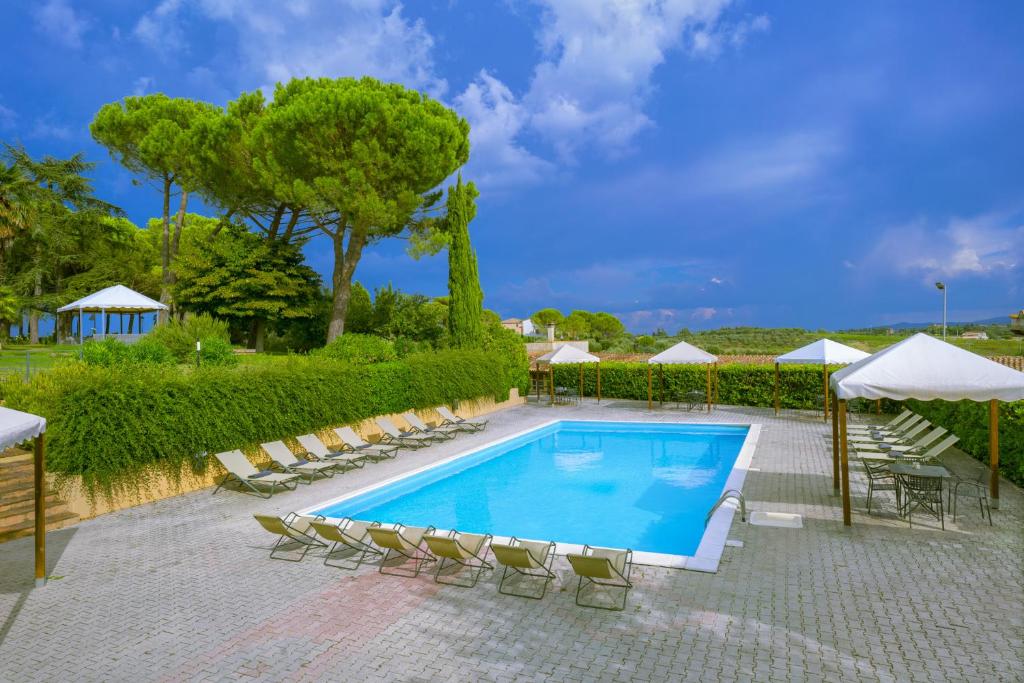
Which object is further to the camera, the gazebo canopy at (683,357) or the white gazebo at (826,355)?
the gazebo canopy at (683,357)

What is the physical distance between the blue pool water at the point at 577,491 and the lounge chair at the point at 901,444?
103 inches

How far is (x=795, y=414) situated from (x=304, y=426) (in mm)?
15214

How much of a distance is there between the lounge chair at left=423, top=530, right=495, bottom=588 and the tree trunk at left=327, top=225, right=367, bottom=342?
64.8ft

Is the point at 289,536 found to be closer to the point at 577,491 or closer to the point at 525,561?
the point at 525,561

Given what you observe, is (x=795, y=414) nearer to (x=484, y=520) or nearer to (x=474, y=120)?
(x=484, y=520)

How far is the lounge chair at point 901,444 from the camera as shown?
33.7ft

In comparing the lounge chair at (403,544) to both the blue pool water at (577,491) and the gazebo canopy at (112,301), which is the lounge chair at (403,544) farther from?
the gazebo canopy at (112,301)

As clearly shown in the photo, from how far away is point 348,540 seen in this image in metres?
7.19

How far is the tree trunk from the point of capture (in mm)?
25281

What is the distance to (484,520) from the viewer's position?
9.84 metres

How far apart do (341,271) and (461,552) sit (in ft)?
69.0

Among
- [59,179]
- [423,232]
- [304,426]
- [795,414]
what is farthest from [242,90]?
[795,414]

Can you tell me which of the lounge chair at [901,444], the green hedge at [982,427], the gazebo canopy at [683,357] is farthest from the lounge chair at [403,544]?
the gazebo canopy at [683,357]

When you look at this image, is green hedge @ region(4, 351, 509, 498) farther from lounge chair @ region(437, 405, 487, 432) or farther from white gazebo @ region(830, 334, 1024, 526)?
white gazebo @ region(830, 334, 1024, 526)
